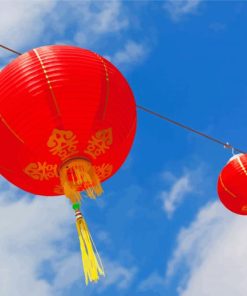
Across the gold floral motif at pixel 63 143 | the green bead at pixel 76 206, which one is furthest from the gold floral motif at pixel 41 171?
the green bead at pixel 76 206

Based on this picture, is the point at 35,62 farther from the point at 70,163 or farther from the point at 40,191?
the point at 40,191

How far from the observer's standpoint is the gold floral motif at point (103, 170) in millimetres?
3482

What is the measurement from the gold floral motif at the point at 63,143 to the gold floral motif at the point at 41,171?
12 centimetres

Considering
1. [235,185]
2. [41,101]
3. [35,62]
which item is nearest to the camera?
[41,101]

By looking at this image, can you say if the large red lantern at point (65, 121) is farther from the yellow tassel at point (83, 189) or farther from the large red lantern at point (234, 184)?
the large red lantern at point (234, 184)

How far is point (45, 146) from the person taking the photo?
123 inches

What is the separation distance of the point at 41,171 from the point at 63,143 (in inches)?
11.5

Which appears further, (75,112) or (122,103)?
(122,103)

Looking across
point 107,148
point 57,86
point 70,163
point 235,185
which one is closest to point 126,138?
point 107,148

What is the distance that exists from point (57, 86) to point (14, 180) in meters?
0.83

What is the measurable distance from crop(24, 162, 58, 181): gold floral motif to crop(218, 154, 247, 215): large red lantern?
9.18 ft

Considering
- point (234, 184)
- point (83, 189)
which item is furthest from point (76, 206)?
point (234, 184)

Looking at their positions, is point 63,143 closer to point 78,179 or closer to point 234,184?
point 78,179

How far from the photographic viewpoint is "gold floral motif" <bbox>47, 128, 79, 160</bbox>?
3.09 metres
